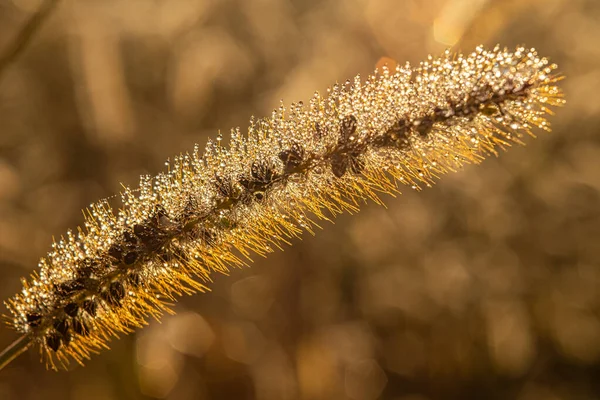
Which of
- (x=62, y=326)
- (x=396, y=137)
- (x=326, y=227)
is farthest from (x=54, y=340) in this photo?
(x=326, y=227)

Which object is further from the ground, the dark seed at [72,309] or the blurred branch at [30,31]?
the blurred branch at [30,31]

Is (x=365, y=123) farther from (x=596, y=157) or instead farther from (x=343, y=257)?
(x=596, y=157)

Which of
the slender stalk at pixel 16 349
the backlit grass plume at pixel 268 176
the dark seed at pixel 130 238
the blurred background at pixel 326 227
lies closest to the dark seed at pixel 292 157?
the backlit grass plume at pixel 268 176

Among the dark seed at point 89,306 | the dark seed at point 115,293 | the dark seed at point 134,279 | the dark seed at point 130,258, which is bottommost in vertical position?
the dark seed at point 89,306

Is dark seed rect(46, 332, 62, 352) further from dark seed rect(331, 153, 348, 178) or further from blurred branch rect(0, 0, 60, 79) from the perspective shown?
blurred branch rect(0, 0, 60, 79)

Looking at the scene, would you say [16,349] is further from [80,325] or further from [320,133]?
[320,133]

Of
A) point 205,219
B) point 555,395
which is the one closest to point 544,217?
point 555,395

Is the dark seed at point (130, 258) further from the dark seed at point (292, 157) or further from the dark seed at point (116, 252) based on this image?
the dark seed at point (292, 157)
